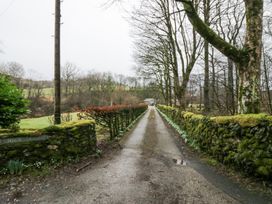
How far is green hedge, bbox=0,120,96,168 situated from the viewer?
244 inches

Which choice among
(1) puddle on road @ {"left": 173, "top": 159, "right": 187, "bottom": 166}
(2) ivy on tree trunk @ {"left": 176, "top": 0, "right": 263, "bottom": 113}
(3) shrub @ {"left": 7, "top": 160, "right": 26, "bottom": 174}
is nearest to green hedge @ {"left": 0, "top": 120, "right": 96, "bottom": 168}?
(3) shrub @ {"left": 7, "top": 160, "right": 26, "bottom": 174}

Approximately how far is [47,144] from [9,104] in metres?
2.79

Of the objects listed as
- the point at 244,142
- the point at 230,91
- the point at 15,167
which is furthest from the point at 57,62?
the point at 230,91

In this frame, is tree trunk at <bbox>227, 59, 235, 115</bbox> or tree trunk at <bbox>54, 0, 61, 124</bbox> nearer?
tree trunk at <bbox>54, 0, 61, 124</bbox>

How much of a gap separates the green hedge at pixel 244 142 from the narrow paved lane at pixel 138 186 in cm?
99

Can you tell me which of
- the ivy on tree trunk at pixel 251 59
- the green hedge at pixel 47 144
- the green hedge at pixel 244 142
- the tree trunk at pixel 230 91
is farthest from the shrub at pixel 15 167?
the tree trunk at pixel 230 91

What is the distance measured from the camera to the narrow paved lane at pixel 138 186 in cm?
455

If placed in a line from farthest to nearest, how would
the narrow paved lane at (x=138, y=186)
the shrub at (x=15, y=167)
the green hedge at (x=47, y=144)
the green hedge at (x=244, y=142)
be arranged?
the green hedge at (x=47, y=144) → the shrub at (x=15, y=167) → the green hedge at (x=244, y=142) → the narrow paved lane at (x=138, y=186)

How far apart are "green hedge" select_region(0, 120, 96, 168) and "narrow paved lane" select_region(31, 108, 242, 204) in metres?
0.95

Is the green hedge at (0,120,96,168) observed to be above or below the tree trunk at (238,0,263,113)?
below

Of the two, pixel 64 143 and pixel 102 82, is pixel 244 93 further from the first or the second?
pixel 102 82

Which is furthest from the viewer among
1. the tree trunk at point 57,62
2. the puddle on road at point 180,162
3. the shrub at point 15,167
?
the tree trunk at point 57,62

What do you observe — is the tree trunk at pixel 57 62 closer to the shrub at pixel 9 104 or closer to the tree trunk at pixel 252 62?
the shrub at pixel 9 104

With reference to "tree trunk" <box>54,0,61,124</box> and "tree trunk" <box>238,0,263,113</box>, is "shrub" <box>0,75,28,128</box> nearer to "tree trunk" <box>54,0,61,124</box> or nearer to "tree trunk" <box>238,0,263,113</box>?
"tree trunk" <box>54,0,61,124</box>
